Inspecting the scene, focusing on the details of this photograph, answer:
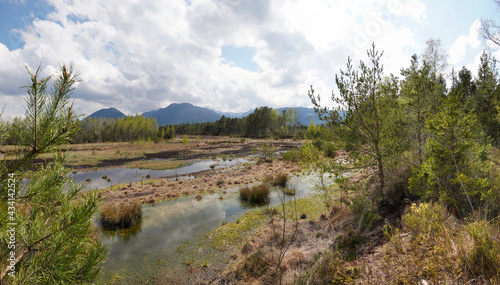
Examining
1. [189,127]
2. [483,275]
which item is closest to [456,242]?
[483,275]

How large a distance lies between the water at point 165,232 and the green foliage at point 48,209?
5.37 meters

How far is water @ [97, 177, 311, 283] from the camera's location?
282 inches

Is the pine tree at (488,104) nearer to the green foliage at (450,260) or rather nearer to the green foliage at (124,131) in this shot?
the green foliage at (450,260)

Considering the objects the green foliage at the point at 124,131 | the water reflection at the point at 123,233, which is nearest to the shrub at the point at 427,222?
the water reflection at the point at 123,233

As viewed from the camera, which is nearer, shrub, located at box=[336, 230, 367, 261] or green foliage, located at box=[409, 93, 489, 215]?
green foliage, located at box=[409, 93, 489, 215]

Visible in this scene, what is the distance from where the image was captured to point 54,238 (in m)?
2.21

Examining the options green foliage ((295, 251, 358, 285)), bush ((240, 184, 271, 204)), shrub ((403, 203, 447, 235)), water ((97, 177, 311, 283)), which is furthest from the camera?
bush ((240, 184, 271, 204))

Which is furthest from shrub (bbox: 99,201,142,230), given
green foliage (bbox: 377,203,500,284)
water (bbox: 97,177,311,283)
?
green foliage (bbox: 377,203,500,284)

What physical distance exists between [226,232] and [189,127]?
13436 centimetres

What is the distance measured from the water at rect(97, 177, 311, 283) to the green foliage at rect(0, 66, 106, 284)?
5.37 meters

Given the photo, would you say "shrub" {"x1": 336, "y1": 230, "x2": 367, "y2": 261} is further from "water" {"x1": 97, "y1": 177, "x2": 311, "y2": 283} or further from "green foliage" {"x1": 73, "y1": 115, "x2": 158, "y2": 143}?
"green foliage" {"x1": 73, "y1": 115, "x2": 158, "y2": 143}

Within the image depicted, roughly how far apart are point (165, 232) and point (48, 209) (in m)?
8.03

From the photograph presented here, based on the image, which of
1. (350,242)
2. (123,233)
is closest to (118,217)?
(123,233)

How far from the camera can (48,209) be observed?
255 centimetres
